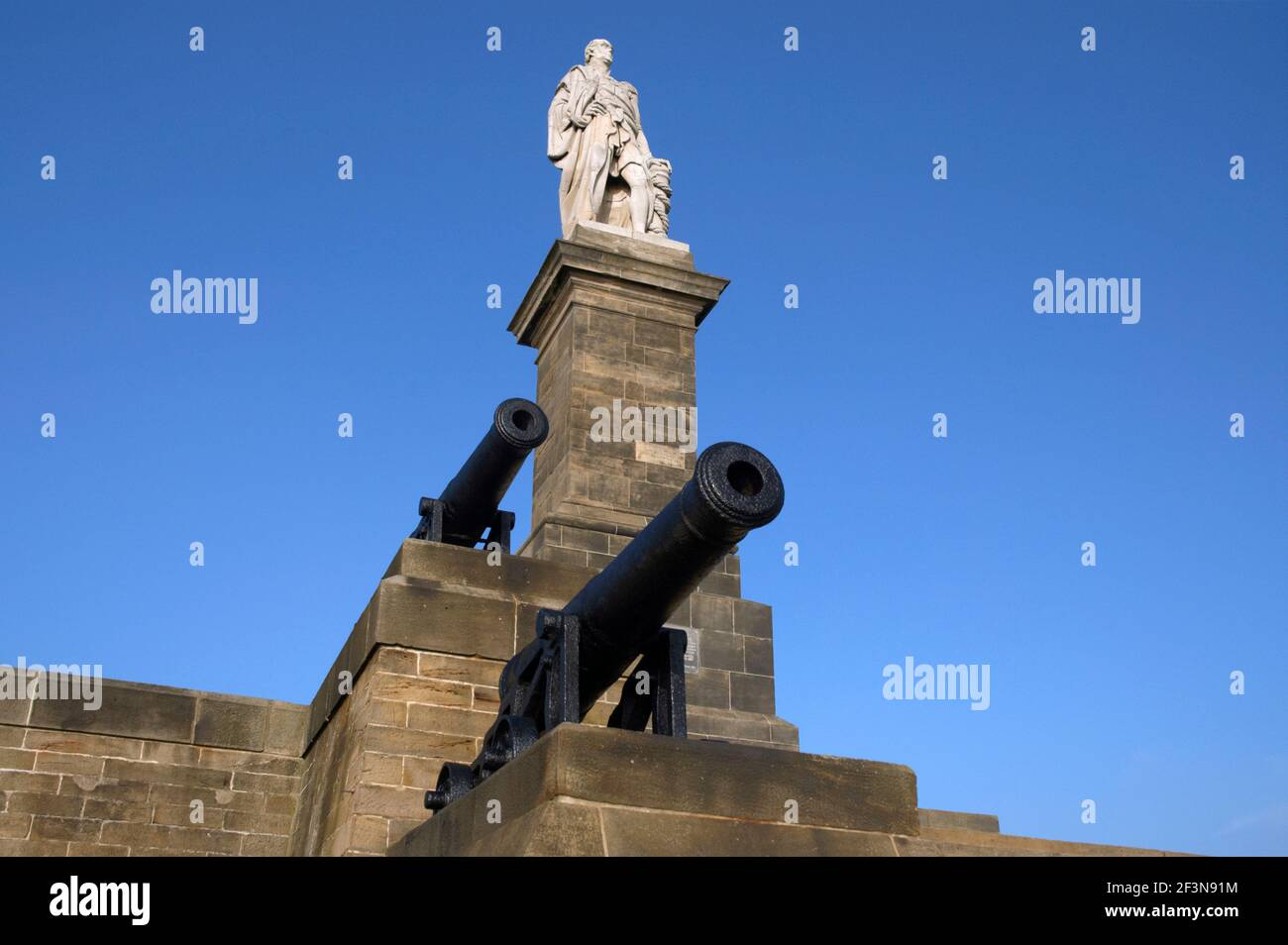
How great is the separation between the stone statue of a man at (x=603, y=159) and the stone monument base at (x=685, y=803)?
7.87 meters

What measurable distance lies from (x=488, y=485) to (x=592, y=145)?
4703mm

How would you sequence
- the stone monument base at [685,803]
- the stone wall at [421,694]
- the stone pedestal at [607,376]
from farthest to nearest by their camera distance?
the stone pedestal at [607,376], the stone wall at [421,694], the stone monument base at [685,803]

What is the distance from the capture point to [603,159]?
41.0 ft

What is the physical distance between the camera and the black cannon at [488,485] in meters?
8.90

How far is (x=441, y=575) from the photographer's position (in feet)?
28.1

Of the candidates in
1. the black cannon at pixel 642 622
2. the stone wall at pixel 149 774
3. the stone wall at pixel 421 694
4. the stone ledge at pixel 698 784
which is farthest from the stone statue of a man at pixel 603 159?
the stone ledge at pixel 698 784

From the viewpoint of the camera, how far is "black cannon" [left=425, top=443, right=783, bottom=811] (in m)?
5.04

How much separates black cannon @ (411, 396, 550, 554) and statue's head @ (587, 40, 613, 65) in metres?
5.54

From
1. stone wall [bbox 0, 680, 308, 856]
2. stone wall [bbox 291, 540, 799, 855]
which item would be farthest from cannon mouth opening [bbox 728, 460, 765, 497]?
stone wall [bbox 0, 680, 308, 856]

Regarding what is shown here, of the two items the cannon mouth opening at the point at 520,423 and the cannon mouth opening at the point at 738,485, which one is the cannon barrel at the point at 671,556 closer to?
the cannon mouth opening at the point at 738,485

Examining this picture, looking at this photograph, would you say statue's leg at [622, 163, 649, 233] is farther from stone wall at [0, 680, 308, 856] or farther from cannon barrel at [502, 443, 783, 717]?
cannon barrel at [502, 443, 783, 717]
